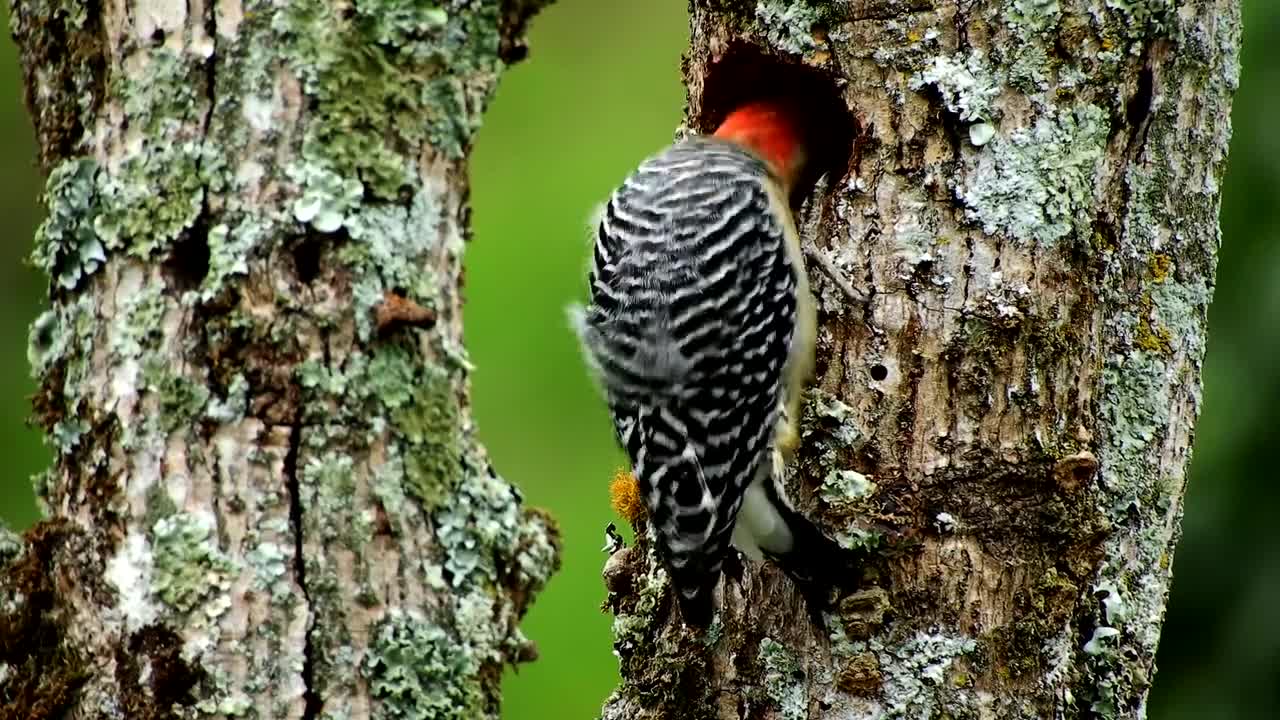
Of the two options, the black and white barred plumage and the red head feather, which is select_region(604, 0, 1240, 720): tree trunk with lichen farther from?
the red head feather

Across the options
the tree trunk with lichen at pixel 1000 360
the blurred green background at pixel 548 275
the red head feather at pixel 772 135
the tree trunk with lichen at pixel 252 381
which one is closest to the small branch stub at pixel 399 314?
the tree trunk with lichen at pixel 252 381

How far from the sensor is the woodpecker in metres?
3.61

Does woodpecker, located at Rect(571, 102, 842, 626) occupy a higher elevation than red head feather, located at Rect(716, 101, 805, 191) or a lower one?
lower

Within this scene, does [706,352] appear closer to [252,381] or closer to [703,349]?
[703,349]

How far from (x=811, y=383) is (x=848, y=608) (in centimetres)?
55

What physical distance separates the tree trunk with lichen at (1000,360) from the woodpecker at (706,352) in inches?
4.3

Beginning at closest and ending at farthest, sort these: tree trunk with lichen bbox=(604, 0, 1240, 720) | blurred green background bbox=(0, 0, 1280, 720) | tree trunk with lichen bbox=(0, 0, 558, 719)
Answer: tree trunk with lichen bbox=(0, 0, 558, 719)
tree trunk with lichen bbox=(604, 0, 1240, 720)
blurred green background bbox=(0, 0, 1280, 720)

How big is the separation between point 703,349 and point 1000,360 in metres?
0.71

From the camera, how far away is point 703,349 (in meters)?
3.81

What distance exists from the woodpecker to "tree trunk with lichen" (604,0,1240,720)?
110mm

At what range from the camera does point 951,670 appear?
3537 millimetres

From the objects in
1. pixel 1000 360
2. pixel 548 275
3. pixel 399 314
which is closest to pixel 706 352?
pixel 1000 360

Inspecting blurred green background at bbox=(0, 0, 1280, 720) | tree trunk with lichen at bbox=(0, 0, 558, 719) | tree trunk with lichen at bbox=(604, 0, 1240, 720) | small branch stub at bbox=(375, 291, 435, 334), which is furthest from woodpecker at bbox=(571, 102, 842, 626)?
blurred green background at bbox=(0, 0, 1280, 720)

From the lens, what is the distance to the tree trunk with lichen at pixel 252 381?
3.06 m
